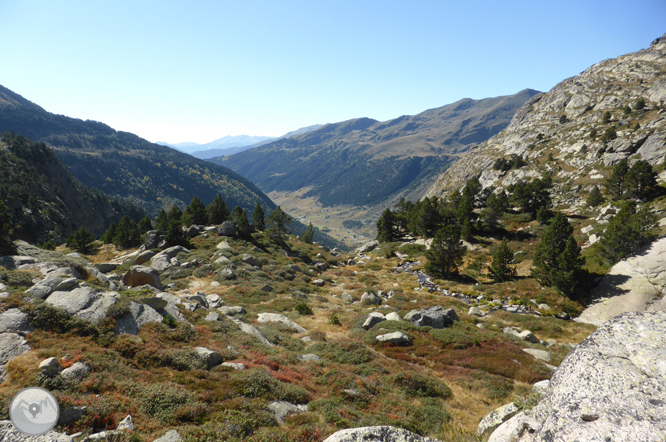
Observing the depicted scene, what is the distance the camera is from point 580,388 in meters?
6.54

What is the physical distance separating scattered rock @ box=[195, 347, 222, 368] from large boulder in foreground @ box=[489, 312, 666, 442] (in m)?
13.0

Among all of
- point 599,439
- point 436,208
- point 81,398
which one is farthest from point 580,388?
point 436,208

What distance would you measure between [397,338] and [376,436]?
15.0m

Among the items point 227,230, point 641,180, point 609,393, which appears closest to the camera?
point 609,393

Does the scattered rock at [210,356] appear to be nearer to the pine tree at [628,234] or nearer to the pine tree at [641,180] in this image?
the pine tree at [628,234]

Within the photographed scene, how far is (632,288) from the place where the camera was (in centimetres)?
3133

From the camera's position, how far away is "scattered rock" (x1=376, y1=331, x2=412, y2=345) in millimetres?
22172

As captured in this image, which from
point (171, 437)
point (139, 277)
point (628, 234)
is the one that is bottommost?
point (139, 277)

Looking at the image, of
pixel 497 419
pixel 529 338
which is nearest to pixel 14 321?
pixel 497 419

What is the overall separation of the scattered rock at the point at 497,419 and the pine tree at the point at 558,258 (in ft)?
116

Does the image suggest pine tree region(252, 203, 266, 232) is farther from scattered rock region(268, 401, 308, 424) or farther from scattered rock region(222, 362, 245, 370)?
scattered rock region(268, 401, 308, 424)

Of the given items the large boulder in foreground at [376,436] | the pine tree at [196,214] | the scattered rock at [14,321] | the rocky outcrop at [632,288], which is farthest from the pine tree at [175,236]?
the rocky outcrop at [632,288]

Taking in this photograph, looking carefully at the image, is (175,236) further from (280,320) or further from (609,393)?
(609,393)

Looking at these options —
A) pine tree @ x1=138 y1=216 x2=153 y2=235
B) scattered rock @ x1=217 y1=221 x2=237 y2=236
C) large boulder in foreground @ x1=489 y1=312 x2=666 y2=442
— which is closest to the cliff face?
large boulder in foreground @ x1=489 y1=312 x2=666 y2=442
